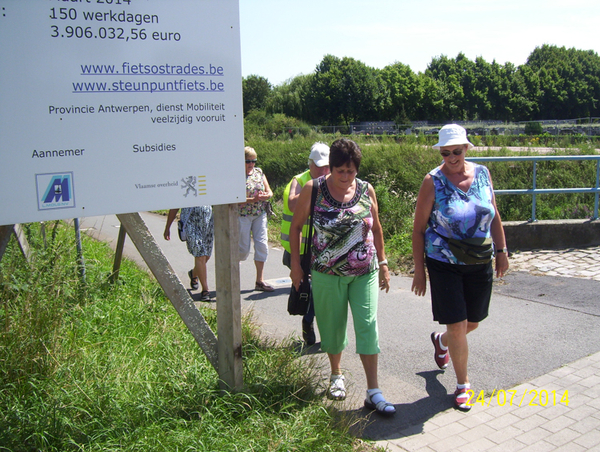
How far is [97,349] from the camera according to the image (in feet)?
13.5

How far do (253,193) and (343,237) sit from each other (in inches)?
121

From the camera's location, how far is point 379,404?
3631mm

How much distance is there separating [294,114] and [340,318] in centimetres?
7126

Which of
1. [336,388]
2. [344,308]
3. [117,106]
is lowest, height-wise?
[336,388]

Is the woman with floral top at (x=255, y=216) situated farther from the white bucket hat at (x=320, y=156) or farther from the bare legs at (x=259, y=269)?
the white bucket hat at (x=320, y=156)

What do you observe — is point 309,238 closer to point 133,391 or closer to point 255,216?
point 133,391

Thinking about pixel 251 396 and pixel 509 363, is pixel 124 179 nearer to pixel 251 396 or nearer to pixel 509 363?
pixel 251 396

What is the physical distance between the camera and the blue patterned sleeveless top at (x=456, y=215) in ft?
12.1

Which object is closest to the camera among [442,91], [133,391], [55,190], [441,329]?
[55,190]

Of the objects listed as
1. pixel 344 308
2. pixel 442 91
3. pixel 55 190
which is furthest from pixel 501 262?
pixel 442 91

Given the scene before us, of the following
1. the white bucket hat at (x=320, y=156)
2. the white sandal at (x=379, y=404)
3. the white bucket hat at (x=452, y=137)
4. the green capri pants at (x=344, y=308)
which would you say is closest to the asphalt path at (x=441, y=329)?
the white sandal at (x=379, y=404)

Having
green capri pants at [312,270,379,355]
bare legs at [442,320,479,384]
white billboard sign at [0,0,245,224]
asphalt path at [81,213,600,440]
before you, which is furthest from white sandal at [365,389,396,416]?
white billboard sign at [0,0,245,224]

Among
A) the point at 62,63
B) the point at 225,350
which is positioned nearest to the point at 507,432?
the point at 225,350
